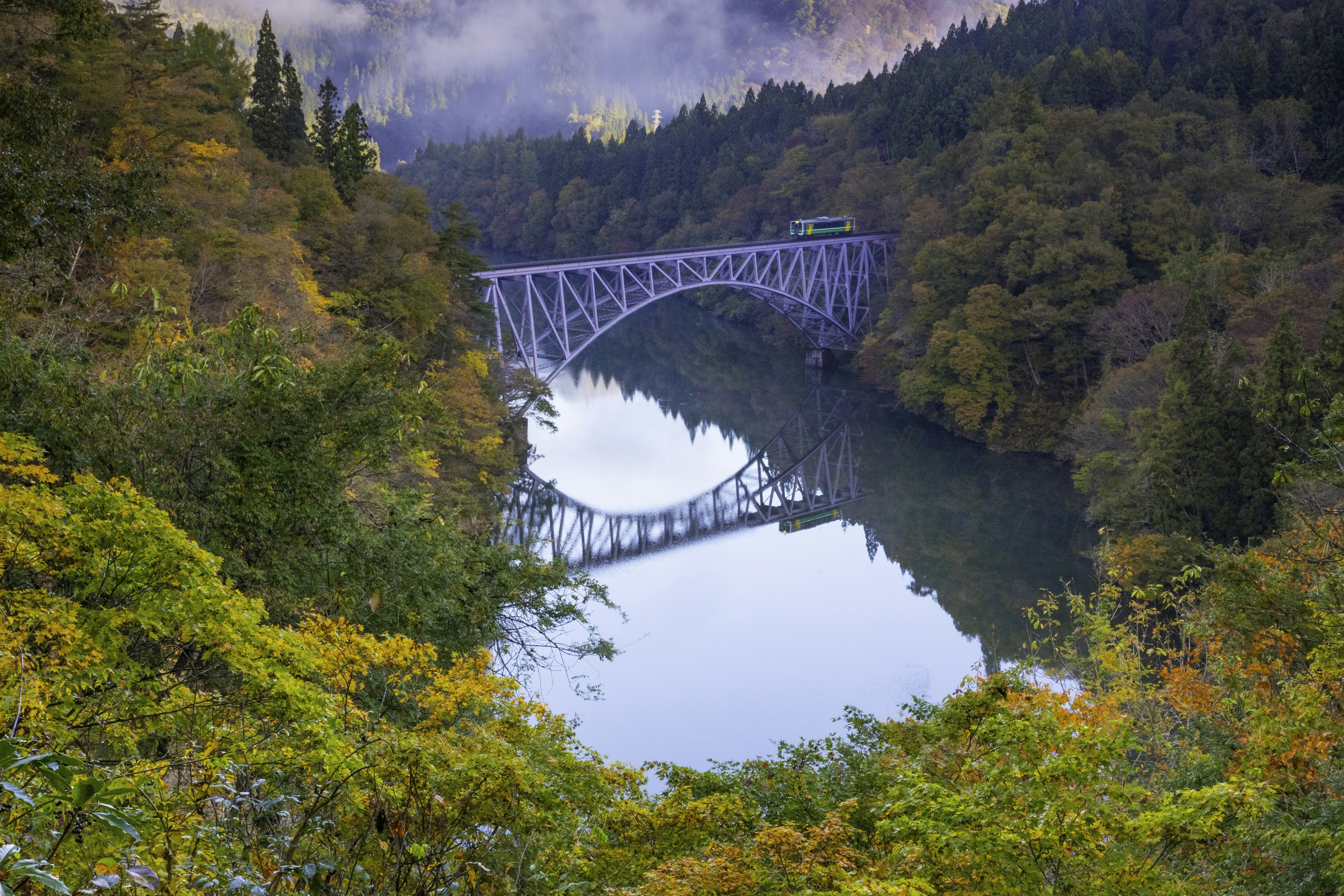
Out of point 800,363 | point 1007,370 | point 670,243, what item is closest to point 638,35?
point 670,243

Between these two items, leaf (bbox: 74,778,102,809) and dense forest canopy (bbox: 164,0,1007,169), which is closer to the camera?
leaf (bbox: 74,778,102,809)

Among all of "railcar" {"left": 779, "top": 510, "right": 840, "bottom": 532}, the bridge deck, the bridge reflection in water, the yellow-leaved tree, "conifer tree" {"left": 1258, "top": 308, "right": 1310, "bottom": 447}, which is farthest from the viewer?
the bridge deck

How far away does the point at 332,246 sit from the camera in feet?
68.9

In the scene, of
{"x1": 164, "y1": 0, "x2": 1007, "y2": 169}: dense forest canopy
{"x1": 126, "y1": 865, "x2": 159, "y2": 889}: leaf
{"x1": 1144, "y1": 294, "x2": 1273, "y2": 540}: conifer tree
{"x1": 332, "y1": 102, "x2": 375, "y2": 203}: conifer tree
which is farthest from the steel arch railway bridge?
{"x1": 164, "y1": 0, "x2": 1007, "y2": 169}: dense forest canopy

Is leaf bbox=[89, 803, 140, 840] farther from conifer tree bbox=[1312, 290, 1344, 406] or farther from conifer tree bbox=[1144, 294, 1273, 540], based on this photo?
conifer tree bbox=[1144, 294, 1273, 540]

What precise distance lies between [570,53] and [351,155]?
173944mm

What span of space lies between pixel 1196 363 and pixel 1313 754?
1423 centimetres

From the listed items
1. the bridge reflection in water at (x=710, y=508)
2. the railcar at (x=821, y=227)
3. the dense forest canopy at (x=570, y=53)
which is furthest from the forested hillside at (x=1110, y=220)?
the dense forest canopy at (x=570, y=53)

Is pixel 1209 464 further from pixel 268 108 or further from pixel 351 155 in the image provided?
pixel 268 108

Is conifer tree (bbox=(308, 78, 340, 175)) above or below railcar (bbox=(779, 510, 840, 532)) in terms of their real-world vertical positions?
above

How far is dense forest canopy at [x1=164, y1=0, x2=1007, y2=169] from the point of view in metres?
151

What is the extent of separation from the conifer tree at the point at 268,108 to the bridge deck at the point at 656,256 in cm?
655

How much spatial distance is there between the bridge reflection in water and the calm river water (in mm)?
491

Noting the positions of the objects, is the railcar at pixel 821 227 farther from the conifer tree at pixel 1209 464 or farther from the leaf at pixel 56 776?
the leaf at pixel 56 776
